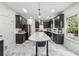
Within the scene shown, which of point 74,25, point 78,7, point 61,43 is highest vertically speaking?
point 78,7

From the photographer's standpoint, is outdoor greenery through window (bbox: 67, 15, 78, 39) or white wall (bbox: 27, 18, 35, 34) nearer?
outdoor greenery through window (bbox: 67, 15, 78, 39)

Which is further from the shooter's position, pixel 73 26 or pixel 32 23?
pixel 32 23

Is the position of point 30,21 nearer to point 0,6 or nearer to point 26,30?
point 26,30

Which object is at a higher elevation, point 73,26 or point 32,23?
point 32,23

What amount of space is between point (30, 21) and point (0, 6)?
190 inches

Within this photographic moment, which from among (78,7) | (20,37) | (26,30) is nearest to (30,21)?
(26,30)

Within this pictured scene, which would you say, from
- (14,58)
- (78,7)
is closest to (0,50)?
(14,58)

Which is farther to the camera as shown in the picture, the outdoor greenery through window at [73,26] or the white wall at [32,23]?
the white wall at [32,23]

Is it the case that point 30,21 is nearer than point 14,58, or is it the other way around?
point 14,58

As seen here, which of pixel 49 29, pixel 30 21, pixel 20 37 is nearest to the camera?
pixel 20 37

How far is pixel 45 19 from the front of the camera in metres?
8.42

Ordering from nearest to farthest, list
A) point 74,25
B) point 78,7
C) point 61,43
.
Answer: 1. point 78,7
2. point 74,25
3. point 61,43

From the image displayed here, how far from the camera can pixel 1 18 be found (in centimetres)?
366

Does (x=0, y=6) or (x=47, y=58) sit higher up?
(x=0, y=6)
